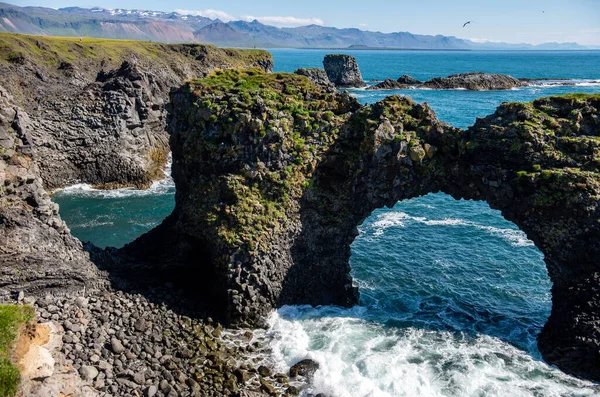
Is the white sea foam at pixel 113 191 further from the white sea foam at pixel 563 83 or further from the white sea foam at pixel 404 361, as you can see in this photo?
the white sea foam at pixel 563 83

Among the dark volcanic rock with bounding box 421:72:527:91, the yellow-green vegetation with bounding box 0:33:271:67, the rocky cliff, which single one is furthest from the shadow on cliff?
the dark volcanic rock with bounding box 421:72:527:91

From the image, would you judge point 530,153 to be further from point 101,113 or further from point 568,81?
point 568,81

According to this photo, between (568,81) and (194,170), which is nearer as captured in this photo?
(194,170)

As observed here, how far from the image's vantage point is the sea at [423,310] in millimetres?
29438

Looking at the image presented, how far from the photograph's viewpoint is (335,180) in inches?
1454

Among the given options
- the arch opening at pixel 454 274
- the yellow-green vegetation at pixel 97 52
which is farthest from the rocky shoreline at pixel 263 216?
the yellow-green vegetation at pixel 97 52

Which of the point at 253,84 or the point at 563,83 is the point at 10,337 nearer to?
the point at 253,84

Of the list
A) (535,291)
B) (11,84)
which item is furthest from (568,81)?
(11,84)

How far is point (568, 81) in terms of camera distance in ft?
612

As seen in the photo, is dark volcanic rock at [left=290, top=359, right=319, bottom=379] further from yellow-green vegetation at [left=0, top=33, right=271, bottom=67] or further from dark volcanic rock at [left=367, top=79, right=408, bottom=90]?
dark volcanic rock at [left=367, top=79, right=408, bottom=90]

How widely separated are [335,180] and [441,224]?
22619 millimetres

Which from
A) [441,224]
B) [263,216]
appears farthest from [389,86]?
[263,216]

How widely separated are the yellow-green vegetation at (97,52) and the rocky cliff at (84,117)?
0.33m

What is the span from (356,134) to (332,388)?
18.6 meters
